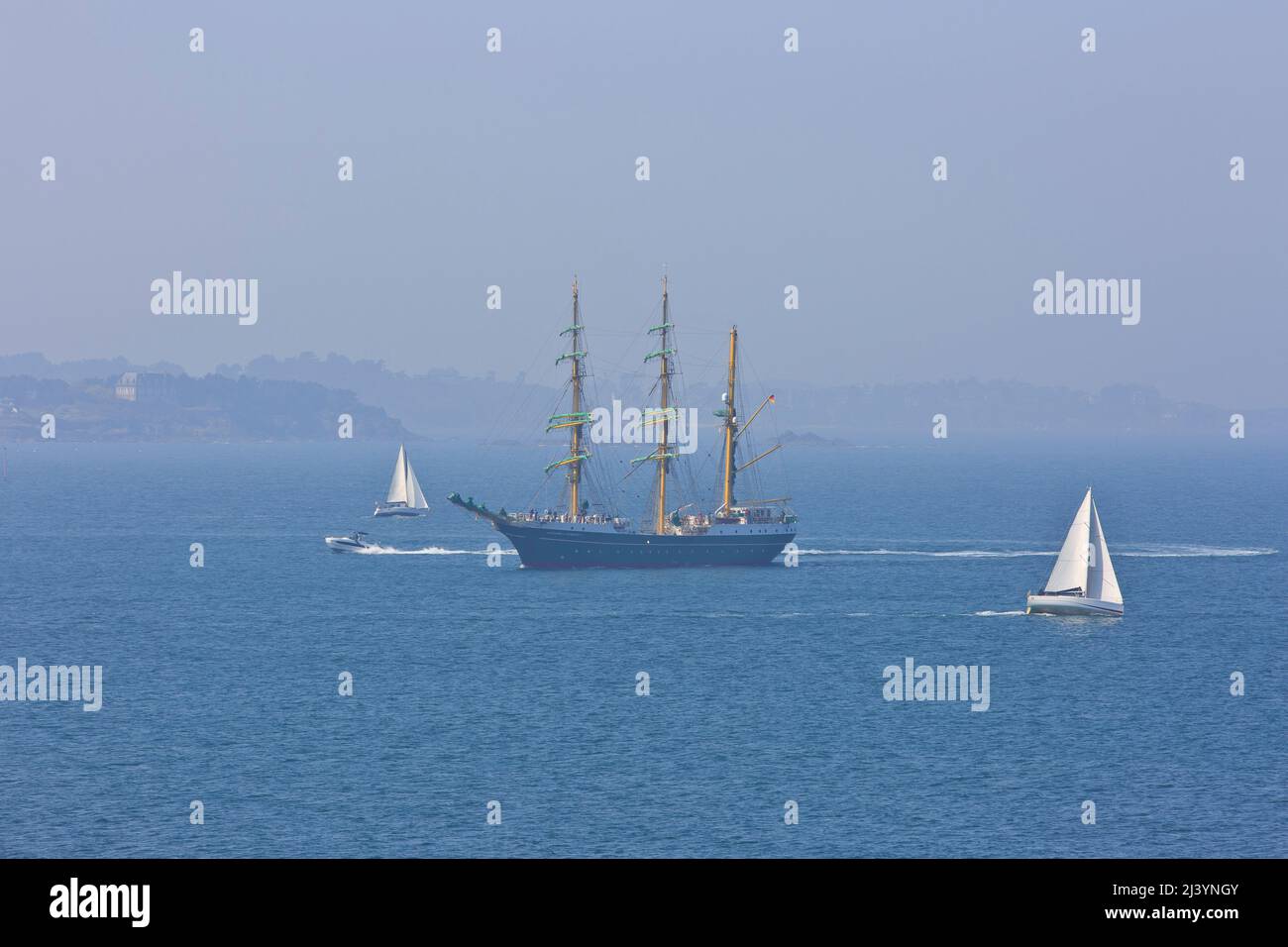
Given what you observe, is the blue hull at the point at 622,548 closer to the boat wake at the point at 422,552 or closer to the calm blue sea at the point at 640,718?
the calm blue sea at the point at 640,718

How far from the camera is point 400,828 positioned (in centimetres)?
5900

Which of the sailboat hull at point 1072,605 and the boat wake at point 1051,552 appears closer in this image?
the sailboat hull at point 1072,605

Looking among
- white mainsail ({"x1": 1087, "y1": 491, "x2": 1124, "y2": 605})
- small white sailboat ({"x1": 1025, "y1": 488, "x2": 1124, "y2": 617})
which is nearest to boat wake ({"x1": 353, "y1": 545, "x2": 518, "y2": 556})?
small white sailboat ({"x1": 1025, "y1": 488, "x2": 1124, "y2": 617})

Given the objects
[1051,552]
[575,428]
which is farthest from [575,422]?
[1051,552]

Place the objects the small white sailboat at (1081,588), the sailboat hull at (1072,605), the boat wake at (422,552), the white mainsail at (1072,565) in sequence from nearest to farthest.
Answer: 1. the white mainsail at (1072,565)
2. the small white sailboat at (1081,588)
3. the sailboat hull at (1072,605)
4. the boat wake at (422,552)

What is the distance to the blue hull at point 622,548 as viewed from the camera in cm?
14012

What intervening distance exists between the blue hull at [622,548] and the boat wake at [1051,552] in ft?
46.4

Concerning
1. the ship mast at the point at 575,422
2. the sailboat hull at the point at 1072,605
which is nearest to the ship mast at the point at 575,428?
the ship mast at the point at 575,422
